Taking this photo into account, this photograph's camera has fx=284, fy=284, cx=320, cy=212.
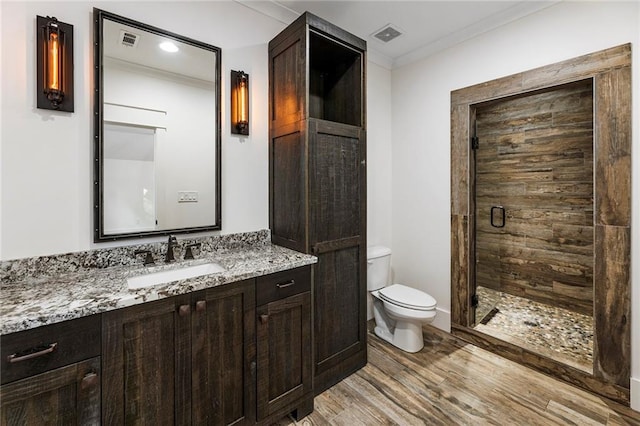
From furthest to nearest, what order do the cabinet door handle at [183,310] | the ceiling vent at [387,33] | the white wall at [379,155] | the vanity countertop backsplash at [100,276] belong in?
the white wall at [379,155] < the ceiling vent at [387,33] < the cabinet door handle at [183,310] < the vanity countertop backsplash at [100,276]

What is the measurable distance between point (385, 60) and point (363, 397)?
122 inches

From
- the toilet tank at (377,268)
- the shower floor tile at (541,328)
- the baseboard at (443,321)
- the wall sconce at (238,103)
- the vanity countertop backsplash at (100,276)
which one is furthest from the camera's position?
the baseboard at (443,321)

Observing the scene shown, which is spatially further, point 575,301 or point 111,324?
point 575,301

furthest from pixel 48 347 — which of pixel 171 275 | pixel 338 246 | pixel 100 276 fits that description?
pixel 338 246

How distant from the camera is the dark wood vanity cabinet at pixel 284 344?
156 cm

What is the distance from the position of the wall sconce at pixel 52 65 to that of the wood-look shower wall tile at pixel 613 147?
124 inches

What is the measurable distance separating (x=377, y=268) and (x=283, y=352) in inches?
51.6

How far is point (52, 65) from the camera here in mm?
1401

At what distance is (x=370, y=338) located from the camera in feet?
8.87

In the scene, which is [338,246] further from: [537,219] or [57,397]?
[537,219]

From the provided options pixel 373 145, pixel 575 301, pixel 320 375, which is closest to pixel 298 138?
pixel 373 145

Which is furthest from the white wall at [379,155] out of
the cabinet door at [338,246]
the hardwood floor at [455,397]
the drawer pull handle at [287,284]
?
the drawer pull handle at [287,284]

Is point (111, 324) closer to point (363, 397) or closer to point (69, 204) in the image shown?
point (69, 204)

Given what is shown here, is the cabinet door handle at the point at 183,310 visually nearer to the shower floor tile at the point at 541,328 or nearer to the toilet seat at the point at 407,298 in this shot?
the toilet seat at the point at 407,298
